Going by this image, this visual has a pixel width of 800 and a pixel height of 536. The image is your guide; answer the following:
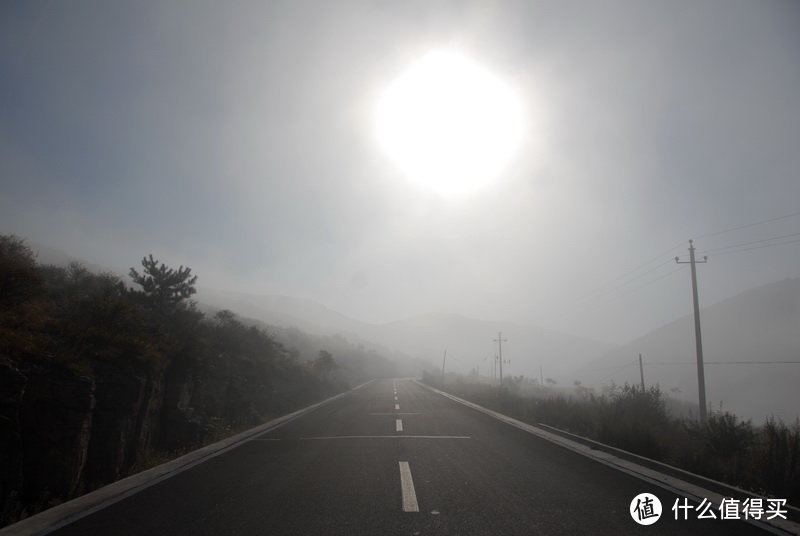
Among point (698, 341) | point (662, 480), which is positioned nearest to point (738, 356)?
point (698, 341)

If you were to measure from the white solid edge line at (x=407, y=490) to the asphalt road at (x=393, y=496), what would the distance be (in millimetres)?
17

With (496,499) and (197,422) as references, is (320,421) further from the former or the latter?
(496,499)

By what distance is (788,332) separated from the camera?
13400 cm

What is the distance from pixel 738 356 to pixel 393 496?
163892mm

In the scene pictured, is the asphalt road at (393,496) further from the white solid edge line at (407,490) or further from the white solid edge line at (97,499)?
the white solid edge line at (97,499)

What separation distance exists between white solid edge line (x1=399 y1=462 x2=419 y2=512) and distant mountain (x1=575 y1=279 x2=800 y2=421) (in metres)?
91.5

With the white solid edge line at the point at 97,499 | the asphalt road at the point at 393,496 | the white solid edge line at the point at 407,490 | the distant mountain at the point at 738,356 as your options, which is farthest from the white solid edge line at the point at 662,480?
the distant mountain at the point at 738,356

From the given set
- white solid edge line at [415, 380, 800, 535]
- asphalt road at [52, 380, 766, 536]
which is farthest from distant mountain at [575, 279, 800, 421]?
asphalt road at [52, 380, 766, 536]

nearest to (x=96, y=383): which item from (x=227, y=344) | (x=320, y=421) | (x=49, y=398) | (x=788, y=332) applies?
(x=49, y=398)

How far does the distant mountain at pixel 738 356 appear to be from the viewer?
93.0 meters

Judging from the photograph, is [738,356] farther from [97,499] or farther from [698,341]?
[97,499]

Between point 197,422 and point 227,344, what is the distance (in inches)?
453

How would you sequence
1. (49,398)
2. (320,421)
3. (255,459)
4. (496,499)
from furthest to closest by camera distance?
(320,421)
(255,459)
(49,398)
(496,499)

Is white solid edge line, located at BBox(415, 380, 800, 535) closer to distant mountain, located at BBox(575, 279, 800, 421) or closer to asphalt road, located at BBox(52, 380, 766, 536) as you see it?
asphalt road, located at BBox(52, 380, 766, 536)
